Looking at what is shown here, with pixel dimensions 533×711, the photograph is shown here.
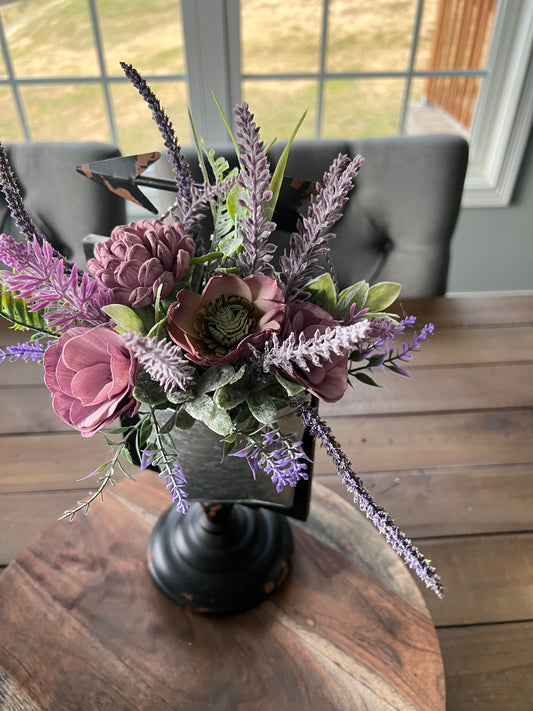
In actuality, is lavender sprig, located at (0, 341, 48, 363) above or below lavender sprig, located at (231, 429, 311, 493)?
above

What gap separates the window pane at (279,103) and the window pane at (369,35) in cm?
12

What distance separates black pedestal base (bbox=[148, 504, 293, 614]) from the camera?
651 millimetres

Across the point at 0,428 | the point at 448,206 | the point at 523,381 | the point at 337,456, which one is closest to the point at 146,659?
the point at 337,456

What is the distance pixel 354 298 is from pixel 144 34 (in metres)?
1.68

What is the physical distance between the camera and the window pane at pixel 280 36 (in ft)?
5.44

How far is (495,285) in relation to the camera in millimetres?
2254

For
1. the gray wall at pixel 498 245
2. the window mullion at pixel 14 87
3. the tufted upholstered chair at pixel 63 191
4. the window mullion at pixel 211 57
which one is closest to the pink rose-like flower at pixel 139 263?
the tufted upholstered chair at pixel 63 191

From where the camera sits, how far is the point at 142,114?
187 cm

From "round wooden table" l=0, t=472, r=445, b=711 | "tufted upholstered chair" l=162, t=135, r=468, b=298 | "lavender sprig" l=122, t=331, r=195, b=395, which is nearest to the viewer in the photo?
"lavender sprig" l=122, t=331, r=195, b=395

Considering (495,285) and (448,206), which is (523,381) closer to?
(448,206)

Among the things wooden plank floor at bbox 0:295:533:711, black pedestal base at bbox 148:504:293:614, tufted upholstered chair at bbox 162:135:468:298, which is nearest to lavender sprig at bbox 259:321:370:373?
black pedestal base at bbox 148:504:293:614

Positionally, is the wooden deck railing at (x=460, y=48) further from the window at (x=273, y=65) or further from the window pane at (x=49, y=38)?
the window pane at (x=49, y=38)

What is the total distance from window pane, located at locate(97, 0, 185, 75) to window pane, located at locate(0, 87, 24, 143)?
362 millimetres

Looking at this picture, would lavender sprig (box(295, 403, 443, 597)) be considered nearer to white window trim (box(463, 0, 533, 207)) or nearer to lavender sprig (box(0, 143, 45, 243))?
lavender sprig (box(0, 143, 45, 243))
